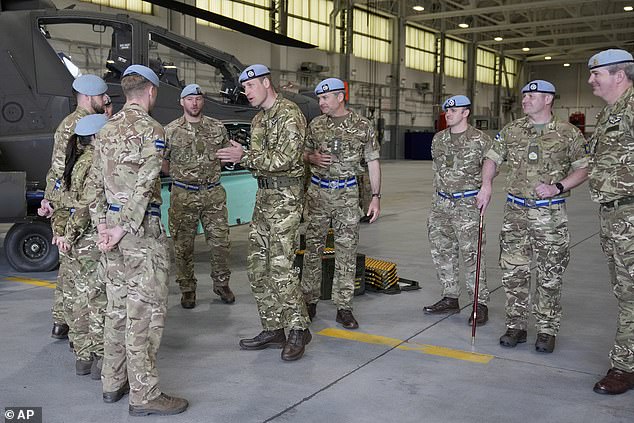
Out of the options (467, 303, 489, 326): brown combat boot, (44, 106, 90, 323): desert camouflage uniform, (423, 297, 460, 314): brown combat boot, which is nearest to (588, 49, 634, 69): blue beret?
(467, 303, 489, 326): brown combat boot

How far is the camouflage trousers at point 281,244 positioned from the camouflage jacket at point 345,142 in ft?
2.14

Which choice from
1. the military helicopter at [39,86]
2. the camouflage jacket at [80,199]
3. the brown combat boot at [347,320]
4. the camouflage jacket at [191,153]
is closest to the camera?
the camouflage jacket at [80,199]

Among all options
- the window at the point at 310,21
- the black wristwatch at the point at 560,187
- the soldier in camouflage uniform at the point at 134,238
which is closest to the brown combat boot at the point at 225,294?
the soldier in camouflage uniform at the point at 134,238

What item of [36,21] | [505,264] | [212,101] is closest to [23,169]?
Answer: [36,21]

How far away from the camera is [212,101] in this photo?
26.0 feet

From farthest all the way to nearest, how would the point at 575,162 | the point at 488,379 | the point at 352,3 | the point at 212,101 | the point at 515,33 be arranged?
the point at 515,33
the point at 352,3
the point at 212,101
the point at 575,162
the point at 488,379


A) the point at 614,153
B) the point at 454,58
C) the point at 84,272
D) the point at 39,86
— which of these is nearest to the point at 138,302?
the point at 84,272

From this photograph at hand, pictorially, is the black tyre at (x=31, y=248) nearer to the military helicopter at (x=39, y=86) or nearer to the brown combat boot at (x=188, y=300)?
the military helicopter at (x=39, y=86)

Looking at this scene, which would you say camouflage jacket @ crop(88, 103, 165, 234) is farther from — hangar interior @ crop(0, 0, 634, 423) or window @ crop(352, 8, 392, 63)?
window @ crop(352, 8, 392, 63)

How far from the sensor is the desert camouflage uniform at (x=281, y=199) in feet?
14.2

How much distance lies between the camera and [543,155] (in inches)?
179

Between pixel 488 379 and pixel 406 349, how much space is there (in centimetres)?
73

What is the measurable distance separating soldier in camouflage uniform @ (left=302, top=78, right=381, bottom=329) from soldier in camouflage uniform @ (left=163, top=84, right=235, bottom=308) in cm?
98

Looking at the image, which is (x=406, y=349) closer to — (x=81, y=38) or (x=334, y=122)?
(x=334, y=122)
